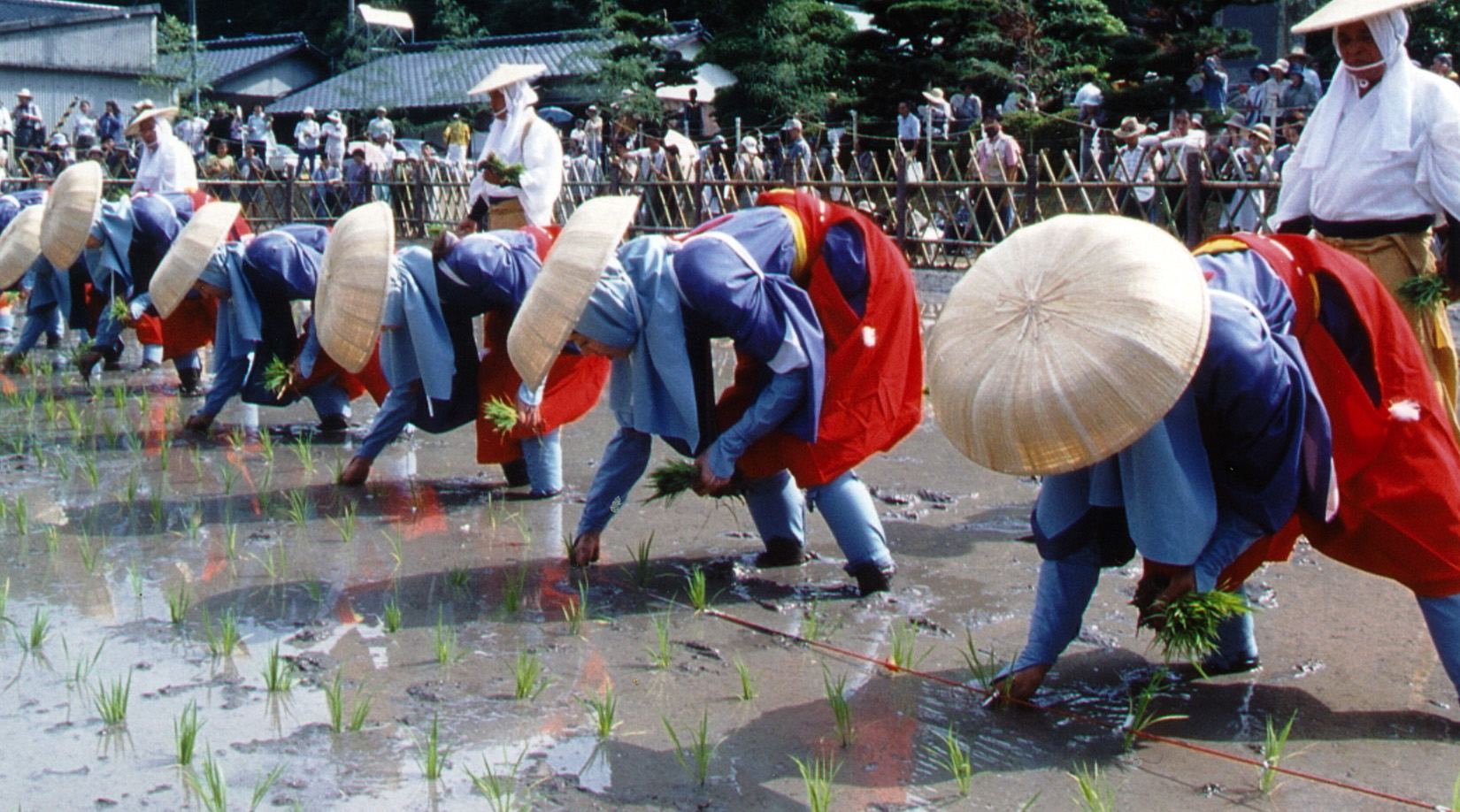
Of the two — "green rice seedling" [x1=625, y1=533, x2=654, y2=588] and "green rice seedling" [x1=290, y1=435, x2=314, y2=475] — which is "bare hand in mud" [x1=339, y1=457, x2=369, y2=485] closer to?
"green rice seedling" [x1=290, y1=435, x2=314, y2=475]

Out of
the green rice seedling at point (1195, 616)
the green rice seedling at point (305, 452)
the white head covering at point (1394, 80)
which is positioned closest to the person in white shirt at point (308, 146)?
the green rice seedling at point (305, 452)

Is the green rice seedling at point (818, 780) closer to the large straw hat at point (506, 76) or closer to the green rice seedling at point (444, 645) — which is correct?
the green rice seedling at point (444, 645)

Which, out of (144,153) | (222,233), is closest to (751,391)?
(222,233)

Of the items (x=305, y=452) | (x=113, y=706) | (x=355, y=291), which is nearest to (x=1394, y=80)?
(x=355, y=291)

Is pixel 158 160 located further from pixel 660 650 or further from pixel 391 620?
pixel 660 650

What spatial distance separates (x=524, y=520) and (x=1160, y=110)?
40.8 ft

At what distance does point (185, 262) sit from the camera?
677 cm

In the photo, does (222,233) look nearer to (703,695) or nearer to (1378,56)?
(703,695)

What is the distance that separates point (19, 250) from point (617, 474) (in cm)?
546

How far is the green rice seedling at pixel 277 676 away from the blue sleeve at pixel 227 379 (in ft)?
11.9

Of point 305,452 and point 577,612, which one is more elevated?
point 577,612

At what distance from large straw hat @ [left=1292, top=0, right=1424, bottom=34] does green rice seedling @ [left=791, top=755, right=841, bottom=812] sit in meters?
2.41

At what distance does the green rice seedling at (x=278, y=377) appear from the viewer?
23.1 ft

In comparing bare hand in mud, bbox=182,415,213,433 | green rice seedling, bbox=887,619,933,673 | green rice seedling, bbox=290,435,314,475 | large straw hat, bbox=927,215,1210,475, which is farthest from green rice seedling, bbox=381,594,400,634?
bare hand in mud, bbox=182,415,213,433
